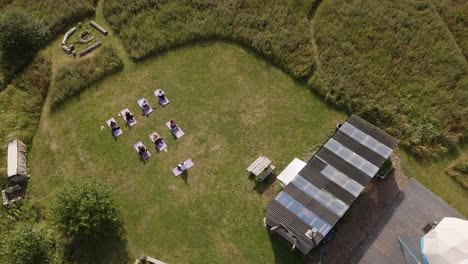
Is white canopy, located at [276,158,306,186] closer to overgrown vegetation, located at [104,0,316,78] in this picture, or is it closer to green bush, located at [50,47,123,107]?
overgrown vegetation, located at [104,0,316,78]

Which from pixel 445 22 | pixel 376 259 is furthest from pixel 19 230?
pixel 445 22

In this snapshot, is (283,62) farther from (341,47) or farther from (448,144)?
(448,144)

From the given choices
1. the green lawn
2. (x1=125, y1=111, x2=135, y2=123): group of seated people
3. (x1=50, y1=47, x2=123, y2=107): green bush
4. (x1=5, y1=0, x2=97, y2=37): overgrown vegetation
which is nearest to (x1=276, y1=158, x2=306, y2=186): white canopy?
the green lawn

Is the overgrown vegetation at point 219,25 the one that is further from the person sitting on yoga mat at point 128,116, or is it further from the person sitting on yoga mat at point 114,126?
the person sitting on yoga mat at point 114,126

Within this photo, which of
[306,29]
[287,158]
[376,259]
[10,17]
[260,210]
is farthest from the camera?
[306,29]

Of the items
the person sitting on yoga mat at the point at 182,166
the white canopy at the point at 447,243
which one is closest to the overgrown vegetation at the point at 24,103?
the person sitting on yoga mat at the point at 182,166

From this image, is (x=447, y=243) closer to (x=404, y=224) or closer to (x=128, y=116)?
(x=404, y=224)
